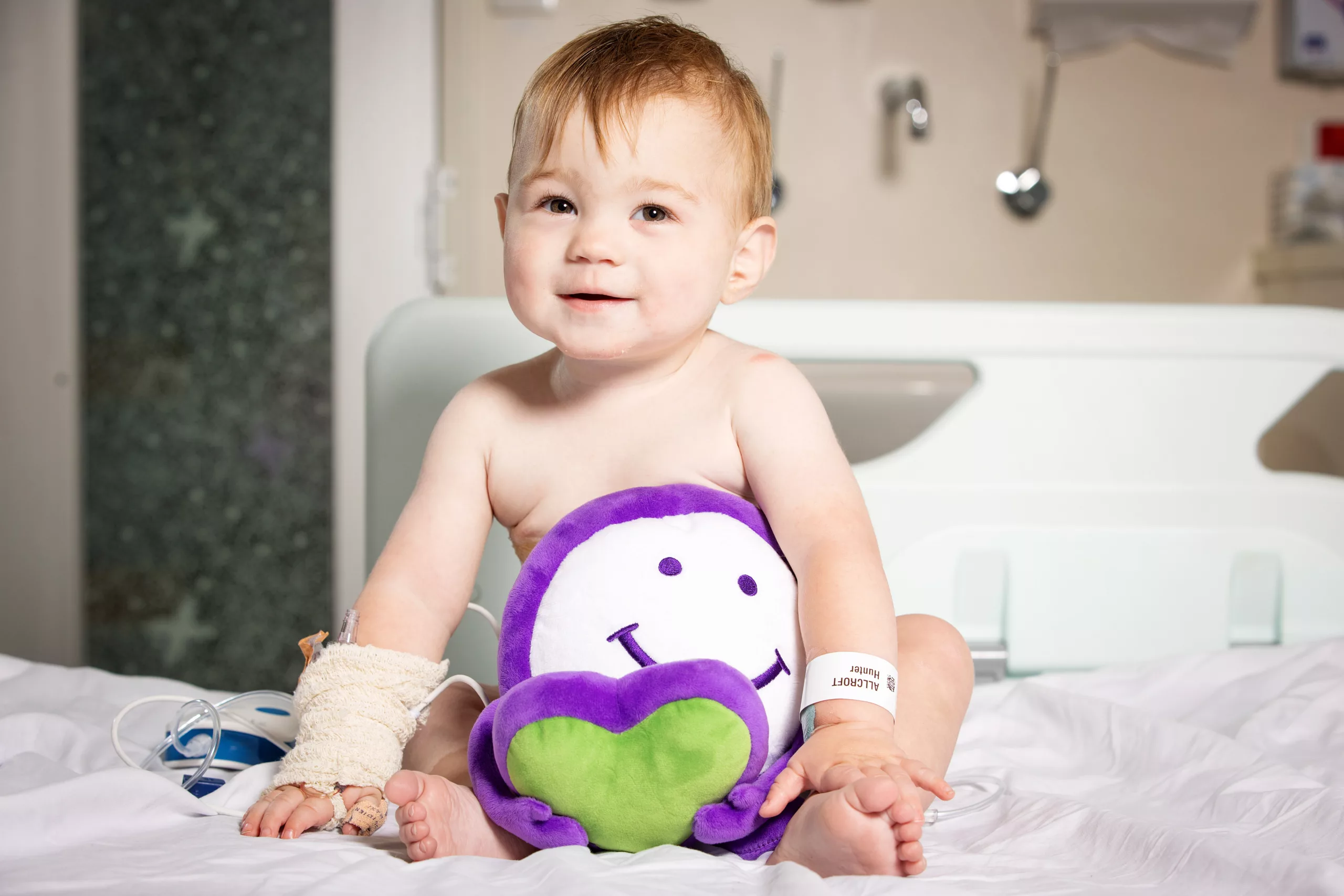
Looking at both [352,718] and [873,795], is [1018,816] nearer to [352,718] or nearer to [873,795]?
[873,795]

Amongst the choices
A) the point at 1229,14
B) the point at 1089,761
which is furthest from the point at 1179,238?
the point at 1089,761

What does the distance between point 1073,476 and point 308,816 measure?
2.55 ft

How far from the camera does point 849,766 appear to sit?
0.57 m

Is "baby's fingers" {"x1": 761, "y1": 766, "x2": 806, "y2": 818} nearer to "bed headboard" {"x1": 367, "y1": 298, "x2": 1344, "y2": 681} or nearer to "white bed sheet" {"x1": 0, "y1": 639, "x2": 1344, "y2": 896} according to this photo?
"white bed sheet" {"x1": 0, "y1": 639, "x2": 1344, "y2": 896}

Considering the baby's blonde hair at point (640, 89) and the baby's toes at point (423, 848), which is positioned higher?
the baby's blonde hair at point (640, 89)

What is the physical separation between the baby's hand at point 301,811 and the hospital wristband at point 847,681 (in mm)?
263

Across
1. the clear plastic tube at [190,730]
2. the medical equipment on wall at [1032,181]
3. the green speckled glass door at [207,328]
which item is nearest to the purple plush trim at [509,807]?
the clear plastic tube at [190,730]

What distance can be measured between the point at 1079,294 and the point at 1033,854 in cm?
182

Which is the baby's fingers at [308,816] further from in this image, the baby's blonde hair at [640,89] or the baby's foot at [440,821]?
the baby's blonde hair at [640,89]

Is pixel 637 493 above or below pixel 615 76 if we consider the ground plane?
below

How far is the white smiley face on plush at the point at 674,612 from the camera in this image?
638 mm

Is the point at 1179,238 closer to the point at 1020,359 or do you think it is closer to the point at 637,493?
the point at 1020,359

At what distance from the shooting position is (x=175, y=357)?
2.06 meters

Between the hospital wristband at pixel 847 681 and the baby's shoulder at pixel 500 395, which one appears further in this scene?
the baby's shoulder at pixel 500 395
